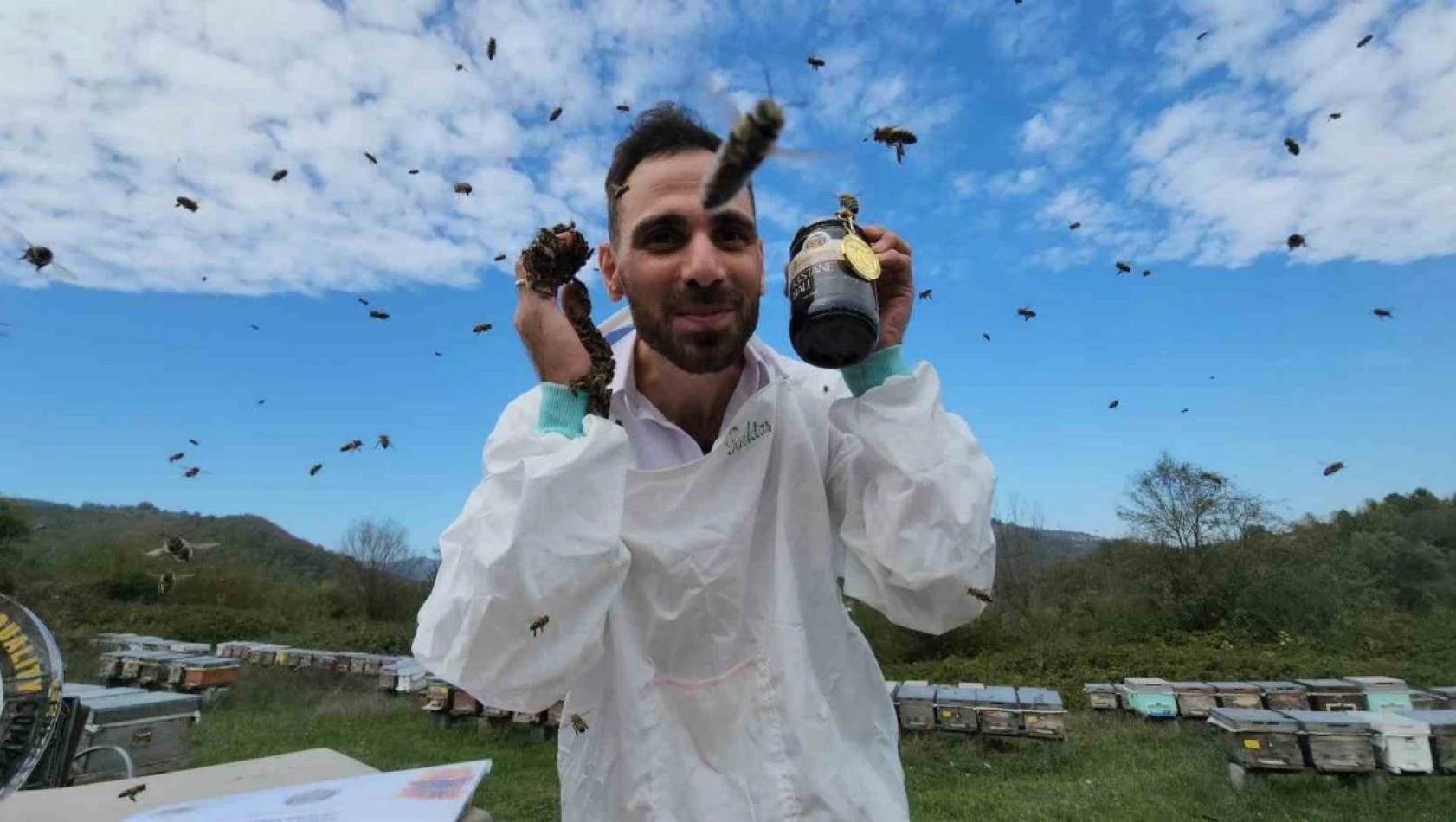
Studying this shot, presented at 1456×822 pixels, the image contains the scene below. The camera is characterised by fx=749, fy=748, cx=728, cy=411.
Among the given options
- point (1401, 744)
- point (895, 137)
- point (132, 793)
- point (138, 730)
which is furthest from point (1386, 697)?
point (138, 730)

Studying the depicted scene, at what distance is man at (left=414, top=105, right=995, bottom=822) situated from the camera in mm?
2172

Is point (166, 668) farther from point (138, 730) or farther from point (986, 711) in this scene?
point (986, 711)

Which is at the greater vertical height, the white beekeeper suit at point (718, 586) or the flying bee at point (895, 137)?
the flying bee at point (895, 137)

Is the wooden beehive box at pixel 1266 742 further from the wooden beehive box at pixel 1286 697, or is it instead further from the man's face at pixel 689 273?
the man's face at pixel 689 273

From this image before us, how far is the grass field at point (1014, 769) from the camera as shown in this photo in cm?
945

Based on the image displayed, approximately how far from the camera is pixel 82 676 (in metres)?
22.6

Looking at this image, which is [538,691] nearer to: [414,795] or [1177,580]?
[414,795]

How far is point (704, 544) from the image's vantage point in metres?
2.34

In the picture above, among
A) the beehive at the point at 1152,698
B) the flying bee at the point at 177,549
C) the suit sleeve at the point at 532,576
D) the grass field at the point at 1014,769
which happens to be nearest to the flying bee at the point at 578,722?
the suit sleeve at the point at 532,576

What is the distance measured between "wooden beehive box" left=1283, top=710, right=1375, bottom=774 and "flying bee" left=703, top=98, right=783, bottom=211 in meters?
11.3

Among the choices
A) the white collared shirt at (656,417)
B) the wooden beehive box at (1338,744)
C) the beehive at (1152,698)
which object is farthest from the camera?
the beehive at (1152,698)

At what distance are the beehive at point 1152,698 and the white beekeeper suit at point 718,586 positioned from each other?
13.4 m

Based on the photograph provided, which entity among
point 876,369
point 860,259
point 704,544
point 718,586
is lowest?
point 718,586

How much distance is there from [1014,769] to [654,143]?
12.4 metres
